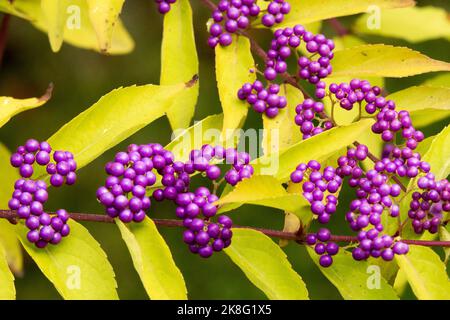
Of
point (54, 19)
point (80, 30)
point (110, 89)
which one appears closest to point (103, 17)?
point (54, 19)

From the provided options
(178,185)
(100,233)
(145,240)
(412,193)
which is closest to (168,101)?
(178,185)

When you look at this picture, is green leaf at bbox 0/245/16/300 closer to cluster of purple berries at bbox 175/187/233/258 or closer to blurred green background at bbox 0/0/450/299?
cluster of purple berries at bbox 175/187/233/258

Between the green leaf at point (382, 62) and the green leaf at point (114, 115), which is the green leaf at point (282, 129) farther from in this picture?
the green leaf at point (114, 115)

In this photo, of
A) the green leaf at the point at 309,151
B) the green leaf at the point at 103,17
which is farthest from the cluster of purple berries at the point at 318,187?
the green leaf at the point at 103,17

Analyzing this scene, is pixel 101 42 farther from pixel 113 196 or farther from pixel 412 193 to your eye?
pixel 412 193

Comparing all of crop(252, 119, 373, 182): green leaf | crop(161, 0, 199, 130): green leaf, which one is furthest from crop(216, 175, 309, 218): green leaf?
crop(161, 0, 199, 130): green leaf

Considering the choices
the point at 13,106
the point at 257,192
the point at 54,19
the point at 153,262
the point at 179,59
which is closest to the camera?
the point at 257,192

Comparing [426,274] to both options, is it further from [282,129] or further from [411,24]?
[411,24]
